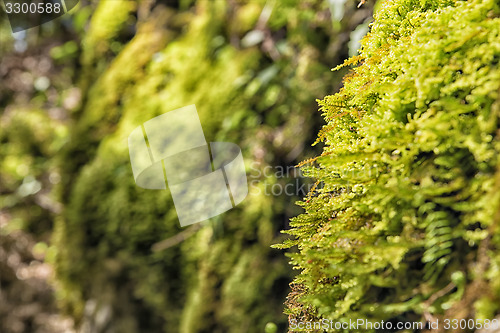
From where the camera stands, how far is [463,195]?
1.64ft

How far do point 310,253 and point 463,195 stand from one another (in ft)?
0.67

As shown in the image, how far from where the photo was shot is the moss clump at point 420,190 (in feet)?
1.60

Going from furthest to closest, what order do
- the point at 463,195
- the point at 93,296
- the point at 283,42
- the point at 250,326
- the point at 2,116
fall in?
the point at 2,116, the point at 93,296, the point at 283,42, the point at 250,326, the point at 463,195

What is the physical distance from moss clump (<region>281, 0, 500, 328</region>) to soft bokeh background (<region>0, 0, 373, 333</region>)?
709 millimetres

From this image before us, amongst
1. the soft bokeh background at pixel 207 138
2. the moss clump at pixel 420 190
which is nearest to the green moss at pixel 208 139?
the soft bokeh background at pixel 207 138

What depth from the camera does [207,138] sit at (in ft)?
6.29

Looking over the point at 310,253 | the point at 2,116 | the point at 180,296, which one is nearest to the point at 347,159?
the point at 310,253

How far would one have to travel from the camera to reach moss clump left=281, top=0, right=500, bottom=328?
1.60ft

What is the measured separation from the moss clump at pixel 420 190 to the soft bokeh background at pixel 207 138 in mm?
709

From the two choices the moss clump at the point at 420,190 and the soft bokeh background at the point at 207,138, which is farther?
the soft bokeh background at the point at 207,138

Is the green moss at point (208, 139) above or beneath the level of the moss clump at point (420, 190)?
beneath

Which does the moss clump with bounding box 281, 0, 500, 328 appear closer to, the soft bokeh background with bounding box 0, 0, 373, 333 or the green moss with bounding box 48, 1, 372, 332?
the soft bokeh background with bounding box 0, 0, 373, 333

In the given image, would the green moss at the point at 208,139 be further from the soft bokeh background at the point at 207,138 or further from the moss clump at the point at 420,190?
the moss clump at the point at 420,190

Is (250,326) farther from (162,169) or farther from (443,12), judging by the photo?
(443,12)
